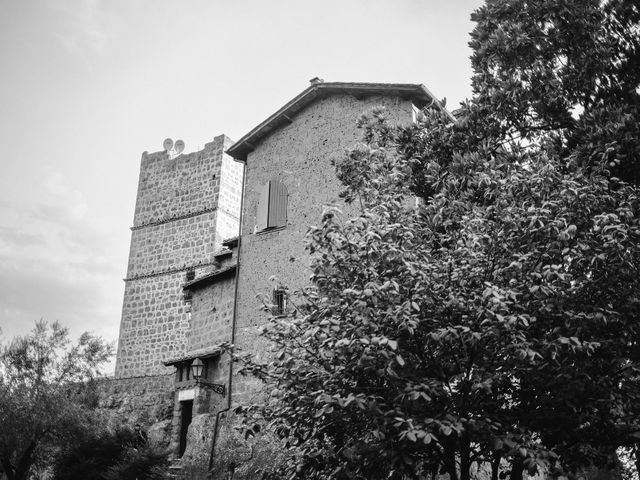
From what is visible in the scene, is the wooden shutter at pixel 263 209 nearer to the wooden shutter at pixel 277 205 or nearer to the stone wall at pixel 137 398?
the wooden shutter at pixel 277 205

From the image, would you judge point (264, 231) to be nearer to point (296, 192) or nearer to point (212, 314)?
point (296, 192)

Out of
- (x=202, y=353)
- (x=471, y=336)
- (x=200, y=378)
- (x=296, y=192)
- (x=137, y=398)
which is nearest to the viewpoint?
(x=471, y=336)

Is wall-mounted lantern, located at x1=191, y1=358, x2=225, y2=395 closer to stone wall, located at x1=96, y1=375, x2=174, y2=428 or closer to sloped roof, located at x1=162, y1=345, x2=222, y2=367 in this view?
sloped roof, located at x1=162, y1=345, x2=222, y2=367

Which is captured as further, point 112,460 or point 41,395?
point 41,395

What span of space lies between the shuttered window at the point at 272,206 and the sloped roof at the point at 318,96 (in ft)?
5.36

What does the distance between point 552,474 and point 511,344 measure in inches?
73.1

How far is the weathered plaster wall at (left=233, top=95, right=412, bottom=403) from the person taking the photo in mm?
16391

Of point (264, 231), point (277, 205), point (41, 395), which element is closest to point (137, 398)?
point (41, 395)

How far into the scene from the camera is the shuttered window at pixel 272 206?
56.5ft

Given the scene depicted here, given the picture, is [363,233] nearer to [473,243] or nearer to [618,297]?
[473,243]

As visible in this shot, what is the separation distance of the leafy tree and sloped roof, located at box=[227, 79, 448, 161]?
365 inches

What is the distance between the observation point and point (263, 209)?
1761 cm

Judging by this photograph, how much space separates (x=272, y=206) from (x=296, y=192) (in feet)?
2.64

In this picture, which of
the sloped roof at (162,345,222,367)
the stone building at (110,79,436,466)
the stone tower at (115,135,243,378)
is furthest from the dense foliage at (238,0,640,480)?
the stone tower at (115,135,243,378)
